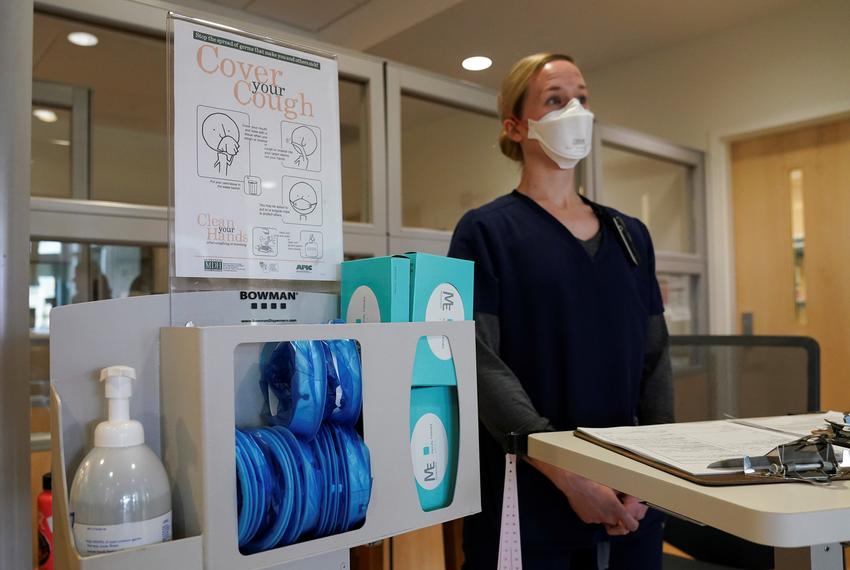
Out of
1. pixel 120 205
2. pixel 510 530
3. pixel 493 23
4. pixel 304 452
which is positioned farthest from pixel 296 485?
pixel 493 23

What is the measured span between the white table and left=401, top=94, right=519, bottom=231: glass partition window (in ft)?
6.69

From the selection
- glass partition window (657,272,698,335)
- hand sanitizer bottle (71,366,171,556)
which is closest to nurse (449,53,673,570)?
hand sanitizer bottle (71,366,171,556)

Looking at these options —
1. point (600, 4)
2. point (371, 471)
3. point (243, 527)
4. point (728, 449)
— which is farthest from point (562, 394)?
point (600, 4)

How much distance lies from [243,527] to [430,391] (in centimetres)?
22

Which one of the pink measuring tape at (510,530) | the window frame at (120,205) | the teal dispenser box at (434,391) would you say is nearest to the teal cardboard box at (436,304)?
the teal dispenser box at (434,391)

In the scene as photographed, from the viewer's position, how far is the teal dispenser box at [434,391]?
0.64m

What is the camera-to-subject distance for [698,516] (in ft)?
1.61

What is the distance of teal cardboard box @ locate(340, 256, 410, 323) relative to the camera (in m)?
0.62

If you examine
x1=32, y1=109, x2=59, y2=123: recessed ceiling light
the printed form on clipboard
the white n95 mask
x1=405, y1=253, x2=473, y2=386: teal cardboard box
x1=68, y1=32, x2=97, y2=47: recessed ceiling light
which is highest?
x1=68, y1=32, x2=97, y2=47: recessed ceiling light

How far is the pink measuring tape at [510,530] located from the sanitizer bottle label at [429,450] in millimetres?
190

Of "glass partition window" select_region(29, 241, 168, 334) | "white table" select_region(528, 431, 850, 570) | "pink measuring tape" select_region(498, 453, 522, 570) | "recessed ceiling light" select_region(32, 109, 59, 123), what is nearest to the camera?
"white table" select_region(528, 431, 850, 570)

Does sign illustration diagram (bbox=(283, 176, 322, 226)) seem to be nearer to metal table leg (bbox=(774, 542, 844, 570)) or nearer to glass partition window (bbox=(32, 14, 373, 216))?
metal table leg (bbox=(774, 542, 844, 570))

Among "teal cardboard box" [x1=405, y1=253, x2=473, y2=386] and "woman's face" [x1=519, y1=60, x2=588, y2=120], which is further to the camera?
"woman's face" [x1=519, y1=60, x2=588, y2=120]

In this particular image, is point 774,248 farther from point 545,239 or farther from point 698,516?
point 698,516
